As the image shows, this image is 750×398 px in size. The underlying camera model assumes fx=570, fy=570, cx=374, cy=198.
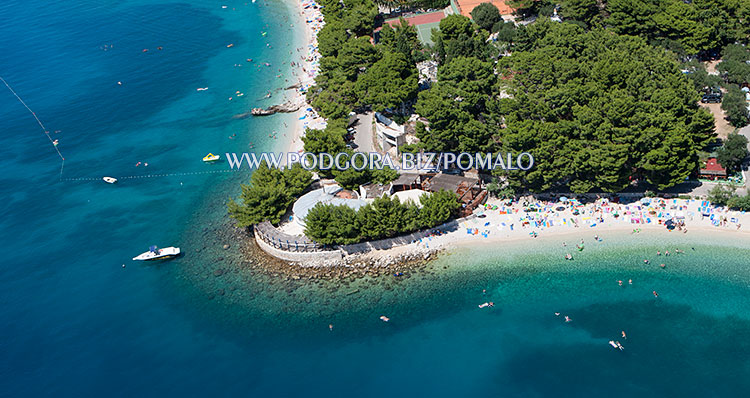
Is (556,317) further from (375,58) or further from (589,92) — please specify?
(375,58)

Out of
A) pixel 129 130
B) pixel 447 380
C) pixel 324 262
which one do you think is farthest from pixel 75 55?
pixel 447 380

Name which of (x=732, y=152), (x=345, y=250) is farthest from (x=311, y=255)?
(x=732, y=152)

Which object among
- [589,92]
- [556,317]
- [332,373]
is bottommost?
[332,373]

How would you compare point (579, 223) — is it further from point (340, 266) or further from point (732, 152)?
point (340, 266)

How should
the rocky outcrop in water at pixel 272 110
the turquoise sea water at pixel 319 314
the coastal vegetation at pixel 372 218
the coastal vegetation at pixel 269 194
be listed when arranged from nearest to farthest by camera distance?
1. the turquoise sea water at pixel 319 314
2. the coastal vegetation at pixel 372 218
3. the coastal vegetation at pixel 269 194
4. the rocky outcrop in water at pixel 272 110

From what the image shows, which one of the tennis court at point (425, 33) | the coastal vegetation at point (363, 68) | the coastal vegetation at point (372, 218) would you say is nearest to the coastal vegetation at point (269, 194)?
the coastal vegetation at point (372, 218)

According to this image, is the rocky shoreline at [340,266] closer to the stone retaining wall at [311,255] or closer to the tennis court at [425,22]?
the stone retaining wall at [311,255]
